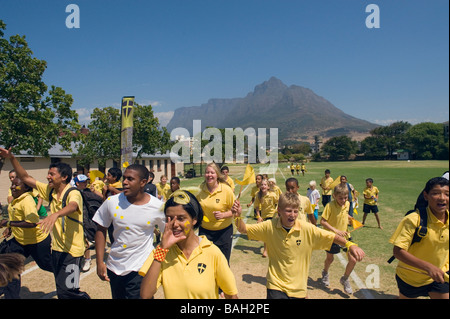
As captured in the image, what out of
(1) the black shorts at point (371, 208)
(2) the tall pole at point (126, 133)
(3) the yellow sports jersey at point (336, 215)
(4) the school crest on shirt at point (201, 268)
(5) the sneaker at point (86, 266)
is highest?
(2) the tall pole at point (126, 133)

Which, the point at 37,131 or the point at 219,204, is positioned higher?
the point at 37,131

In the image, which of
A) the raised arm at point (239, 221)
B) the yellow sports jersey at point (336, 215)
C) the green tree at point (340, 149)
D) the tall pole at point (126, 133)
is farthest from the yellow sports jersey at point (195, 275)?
the green tree at point (340, 149)

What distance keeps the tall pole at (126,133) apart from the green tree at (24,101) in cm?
373

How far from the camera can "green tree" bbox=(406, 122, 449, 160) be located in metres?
81.6

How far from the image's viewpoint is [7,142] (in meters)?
10.8

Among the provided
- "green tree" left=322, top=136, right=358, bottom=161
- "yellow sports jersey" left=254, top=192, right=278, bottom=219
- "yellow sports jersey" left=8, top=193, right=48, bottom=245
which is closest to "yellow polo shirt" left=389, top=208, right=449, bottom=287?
"yellow sports jersey" left=254, top=192, right=278, bottom=219

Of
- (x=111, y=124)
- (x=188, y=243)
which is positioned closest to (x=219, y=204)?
(x=188, y=243)

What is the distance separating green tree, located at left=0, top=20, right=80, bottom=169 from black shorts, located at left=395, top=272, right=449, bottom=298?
1269 cm

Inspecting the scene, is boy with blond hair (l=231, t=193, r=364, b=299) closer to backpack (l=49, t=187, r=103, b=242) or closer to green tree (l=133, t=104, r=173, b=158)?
backpack (l=49, t=187, r=103, b=242)

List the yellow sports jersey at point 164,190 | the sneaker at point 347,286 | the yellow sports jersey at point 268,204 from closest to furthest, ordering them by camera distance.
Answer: the sneaker at point 347,286, the yellow sports jersey at point 268,204, the yellow sports jersey at point 164,190

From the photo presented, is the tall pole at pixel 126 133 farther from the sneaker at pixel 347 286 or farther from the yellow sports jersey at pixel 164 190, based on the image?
the sneaker at pixel 347 286

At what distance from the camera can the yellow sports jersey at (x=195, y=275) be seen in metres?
2.14
